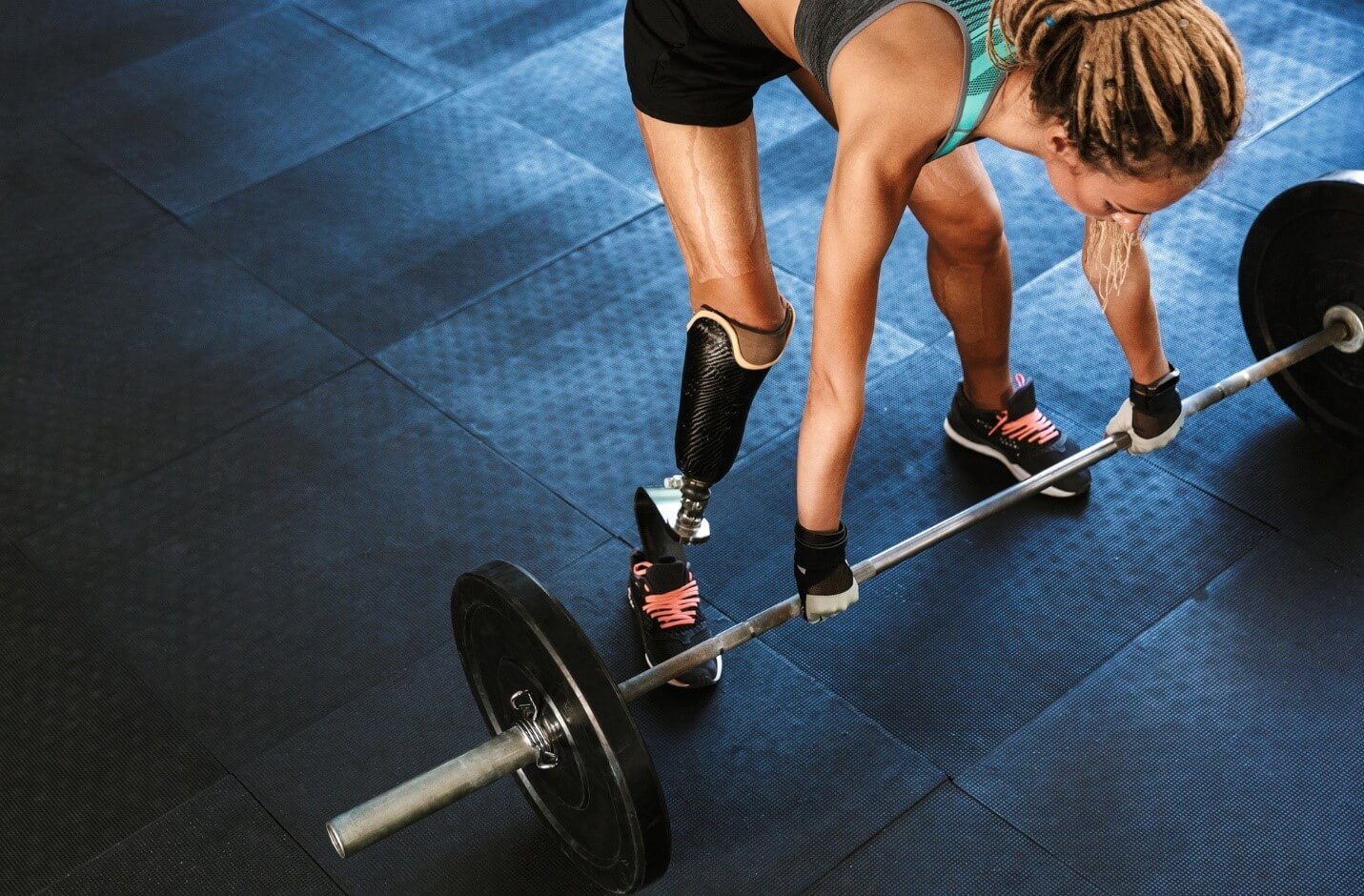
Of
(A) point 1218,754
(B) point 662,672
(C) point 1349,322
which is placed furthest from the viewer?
(C) point 1349,322

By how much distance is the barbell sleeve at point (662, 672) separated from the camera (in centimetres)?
163

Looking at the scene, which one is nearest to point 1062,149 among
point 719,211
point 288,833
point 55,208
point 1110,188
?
point 1110,188

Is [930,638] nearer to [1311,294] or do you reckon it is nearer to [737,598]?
[737,598]

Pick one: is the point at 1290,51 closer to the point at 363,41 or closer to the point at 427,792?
the point at 363,41

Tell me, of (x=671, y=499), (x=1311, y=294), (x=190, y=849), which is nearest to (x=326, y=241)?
(x=671, y=499)

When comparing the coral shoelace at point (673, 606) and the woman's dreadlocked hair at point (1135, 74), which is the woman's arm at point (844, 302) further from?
the coral shoelace at point (673, 606)

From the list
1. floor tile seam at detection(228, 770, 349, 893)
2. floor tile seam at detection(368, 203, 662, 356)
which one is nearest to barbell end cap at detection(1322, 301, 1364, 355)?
floor tile seam at detection(368, 203, 662, 356)

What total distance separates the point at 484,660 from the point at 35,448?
1350mm

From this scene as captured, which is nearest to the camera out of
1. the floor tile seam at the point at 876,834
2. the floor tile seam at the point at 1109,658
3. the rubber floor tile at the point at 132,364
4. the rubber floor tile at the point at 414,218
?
the floor tile seam at the point at 876,834

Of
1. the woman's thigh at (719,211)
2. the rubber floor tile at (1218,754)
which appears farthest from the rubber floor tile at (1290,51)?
the woman's thigh at (719,211)

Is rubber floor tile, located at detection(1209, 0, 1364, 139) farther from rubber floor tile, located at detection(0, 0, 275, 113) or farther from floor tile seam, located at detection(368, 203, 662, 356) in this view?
rubber floor tile, located at detection(0, 0, 275, 113)

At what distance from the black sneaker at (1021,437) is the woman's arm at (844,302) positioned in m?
0.77

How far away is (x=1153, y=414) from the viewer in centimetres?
212

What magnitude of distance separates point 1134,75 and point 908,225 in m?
1.72
